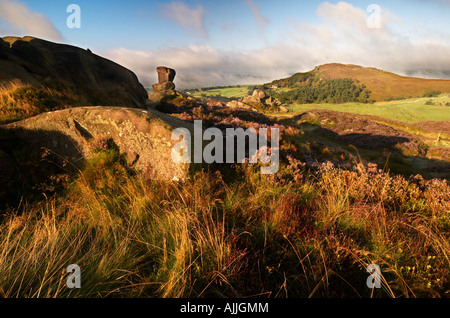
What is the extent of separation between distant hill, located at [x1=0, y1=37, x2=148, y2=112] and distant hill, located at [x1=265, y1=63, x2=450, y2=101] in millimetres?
109670

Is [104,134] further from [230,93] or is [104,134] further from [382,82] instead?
[230,93]

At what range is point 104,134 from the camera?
4.75m

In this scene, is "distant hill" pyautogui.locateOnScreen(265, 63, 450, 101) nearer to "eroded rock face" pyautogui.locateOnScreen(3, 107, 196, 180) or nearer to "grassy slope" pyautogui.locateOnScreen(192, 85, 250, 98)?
"grassy slope" pyautogui.locateOnScreen(192, 85, 250, 98)

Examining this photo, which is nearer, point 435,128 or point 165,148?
point 165,148

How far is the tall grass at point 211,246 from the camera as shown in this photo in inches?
79.6

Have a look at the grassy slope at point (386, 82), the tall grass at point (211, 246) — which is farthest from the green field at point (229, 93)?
the tall grass at point (211, 246)

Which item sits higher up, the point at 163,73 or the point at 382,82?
A: the point at 382,82

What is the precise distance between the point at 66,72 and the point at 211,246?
12.3 m

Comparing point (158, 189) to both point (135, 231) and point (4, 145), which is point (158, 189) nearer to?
point (135, 231)

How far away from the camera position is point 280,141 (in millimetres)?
6922

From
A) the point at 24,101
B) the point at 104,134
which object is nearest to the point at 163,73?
the point at 24,101

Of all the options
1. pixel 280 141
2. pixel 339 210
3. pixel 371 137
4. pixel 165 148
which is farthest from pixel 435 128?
pixel 165 148

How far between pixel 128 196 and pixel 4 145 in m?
3.56

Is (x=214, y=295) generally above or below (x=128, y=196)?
below
